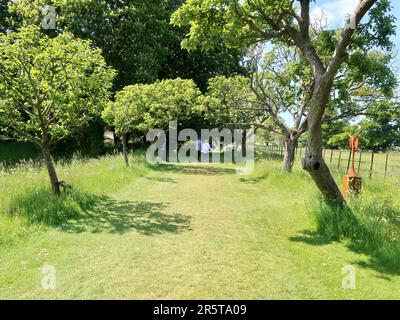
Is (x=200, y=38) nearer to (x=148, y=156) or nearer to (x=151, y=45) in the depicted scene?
(x=148, y=156)

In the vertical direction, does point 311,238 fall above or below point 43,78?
below

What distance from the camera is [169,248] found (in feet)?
22.4

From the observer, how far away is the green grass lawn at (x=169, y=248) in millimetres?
5219

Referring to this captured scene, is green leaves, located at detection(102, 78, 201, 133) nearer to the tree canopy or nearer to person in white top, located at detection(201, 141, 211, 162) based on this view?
person in white top, located at detection(201, 141, 211, 162)

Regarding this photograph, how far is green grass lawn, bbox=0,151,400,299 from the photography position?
205 inches

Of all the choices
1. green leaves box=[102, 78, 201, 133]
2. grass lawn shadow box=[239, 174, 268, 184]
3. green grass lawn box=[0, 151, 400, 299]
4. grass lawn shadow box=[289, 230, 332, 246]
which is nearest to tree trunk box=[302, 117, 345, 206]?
green grass lawn box=[0, 151, 400, 299]

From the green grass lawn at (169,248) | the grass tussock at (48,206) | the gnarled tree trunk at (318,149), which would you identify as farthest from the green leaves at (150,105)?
the gnarled tree trunk at (318,149)

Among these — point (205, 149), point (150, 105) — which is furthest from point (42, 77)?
point (205, 149)

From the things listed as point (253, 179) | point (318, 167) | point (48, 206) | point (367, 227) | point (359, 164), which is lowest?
point (253, 179)

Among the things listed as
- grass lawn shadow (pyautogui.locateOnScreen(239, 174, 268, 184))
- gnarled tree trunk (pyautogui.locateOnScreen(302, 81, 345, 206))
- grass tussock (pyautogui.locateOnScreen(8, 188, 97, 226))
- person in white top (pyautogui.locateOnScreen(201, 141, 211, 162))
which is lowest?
grass lawn shadow (pyautogui.locateOnScreen(239, 174, 268, 184))

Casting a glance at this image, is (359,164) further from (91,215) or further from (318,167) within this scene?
(91,215)

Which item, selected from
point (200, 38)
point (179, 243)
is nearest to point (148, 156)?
point (200, 38)

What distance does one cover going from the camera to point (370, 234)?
23.5ft
